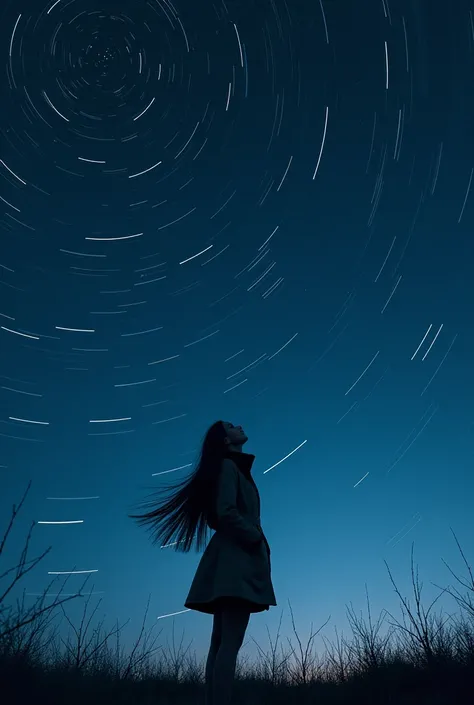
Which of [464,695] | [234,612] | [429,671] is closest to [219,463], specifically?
[234,612]

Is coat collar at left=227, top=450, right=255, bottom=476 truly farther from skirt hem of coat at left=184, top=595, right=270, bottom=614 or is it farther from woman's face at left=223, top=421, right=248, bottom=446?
skirt hem of coat at left=184, top=595, right=270, bottom=614

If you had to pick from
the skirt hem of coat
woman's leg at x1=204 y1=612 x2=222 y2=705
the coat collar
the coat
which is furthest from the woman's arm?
woman's leg at x1=204 y1=612 x2=222 y2=705

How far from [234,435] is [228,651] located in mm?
1590

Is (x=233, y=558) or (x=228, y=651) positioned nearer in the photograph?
(x=228, y=651)

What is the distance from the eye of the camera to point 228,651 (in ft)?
13.3

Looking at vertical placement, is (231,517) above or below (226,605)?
above

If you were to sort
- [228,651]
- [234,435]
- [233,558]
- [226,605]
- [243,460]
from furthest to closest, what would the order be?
[234,435] < [243,460] < [233,558] < [226,605] < [228,651]

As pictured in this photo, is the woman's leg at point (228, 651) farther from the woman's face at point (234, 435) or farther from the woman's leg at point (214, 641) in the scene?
the woman's face at point (234, 435)

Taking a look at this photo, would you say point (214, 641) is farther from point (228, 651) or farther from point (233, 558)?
point (233, 558)

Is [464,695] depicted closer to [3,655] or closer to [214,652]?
[214,652]

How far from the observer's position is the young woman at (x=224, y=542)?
4121mm

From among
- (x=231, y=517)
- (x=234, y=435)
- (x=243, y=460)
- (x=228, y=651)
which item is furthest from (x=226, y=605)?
(x=234, y=435)

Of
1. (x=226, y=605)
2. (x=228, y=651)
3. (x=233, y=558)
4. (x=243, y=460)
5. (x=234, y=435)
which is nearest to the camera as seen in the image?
(x=228, y=651)

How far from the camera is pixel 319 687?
712cm
